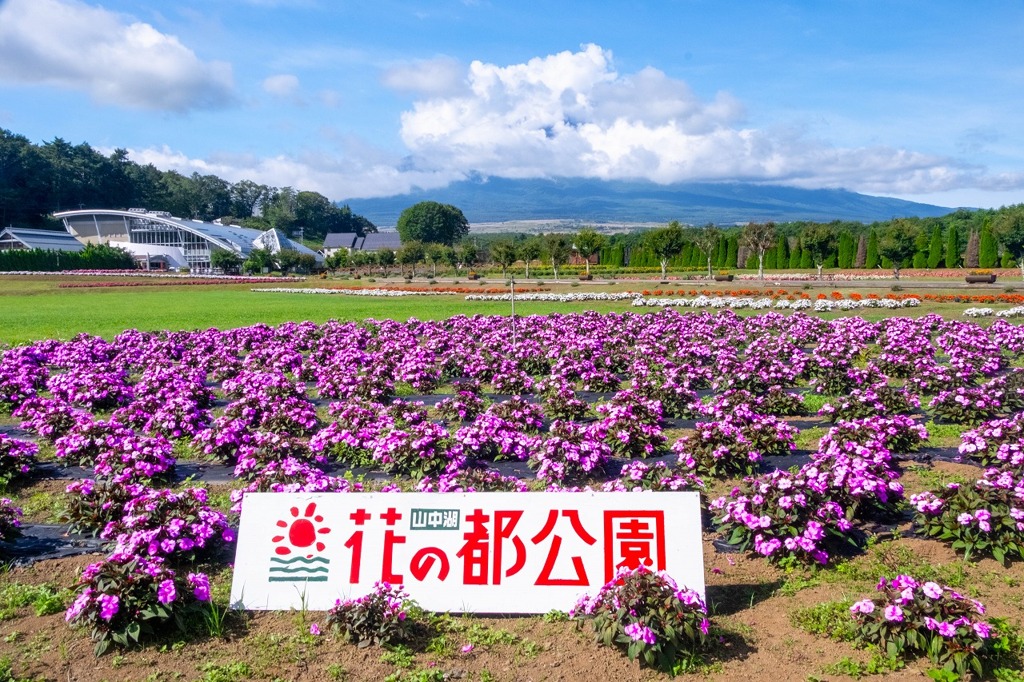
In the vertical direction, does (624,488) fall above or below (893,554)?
above

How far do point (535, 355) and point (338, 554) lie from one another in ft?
29.1

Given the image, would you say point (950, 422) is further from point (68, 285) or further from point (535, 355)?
point (68, 285)

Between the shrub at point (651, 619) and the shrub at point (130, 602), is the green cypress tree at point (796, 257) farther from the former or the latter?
the shrub at point (130, 602)

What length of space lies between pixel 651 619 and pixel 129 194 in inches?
5340

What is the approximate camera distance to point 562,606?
4.52 meters

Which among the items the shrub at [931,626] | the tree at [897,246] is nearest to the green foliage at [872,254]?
the tree at [897,246]

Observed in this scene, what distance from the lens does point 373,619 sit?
4.29 m

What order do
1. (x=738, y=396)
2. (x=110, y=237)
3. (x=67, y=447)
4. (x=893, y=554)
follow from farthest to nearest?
1. (x=110, y=237)
2. (x=738, y=396)
3. (x=67, y=447)
4. (x=893, y=554)

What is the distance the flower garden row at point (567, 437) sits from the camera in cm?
428

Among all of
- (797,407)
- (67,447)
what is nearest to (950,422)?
(797,407)

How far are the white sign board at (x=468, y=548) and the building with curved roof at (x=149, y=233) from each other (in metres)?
95.1

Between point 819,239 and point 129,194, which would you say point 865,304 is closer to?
point 819,239

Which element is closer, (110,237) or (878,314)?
(878,314)

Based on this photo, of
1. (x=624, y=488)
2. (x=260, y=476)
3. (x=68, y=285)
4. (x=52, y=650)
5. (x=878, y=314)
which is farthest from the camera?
(x=68, y=285)
